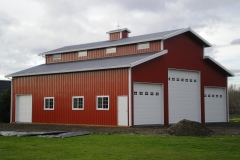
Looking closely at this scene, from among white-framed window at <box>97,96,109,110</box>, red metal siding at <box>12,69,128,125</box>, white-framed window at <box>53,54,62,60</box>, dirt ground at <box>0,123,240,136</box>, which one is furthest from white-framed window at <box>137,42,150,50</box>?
white-framed window at <box>53,54,62,60</box>

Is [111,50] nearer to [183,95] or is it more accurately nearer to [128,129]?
[183,95]

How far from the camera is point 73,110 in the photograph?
2997 cm

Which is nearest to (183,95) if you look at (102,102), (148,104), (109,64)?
(148,104)

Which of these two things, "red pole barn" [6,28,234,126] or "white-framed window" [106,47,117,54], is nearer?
"red pole barn" [6,28,234,126]

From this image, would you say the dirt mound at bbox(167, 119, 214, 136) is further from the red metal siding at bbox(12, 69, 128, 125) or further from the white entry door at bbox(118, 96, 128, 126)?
the red metal siding at bbox(12, 69, 128, 125)

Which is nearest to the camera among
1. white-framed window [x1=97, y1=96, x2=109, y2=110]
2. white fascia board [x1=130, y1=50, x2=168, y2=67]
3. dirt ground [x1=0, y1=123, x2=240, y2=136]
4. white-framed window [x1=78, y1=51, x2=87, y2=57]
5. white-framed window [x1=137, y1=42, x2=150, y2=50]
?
dirt ground [x1=0, y1=123, x2=240, y2=136]

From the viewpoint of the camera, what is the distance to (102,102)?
91.8 feet

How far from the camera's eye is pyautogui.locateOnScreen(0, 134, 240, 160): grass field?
12.6 m

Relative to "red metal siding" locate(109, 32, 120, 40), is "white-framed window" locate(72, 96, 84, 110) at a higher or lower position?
lower

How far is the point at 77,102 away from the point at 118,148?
15.6 meters

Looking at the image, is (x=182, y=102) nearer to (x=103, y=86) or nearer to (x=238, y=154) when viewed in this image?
(x=103, y=86)

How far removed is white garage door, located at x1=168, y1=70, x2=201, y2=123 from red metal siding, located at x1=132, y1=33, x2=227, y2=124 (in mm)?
494

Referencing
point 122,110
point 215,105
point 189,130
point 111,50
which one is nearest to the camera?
point 189,130

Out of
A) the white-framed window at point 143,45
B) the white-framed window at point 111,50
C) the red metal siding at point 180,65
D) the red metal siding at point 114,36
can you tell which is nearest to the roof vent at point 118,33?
the red metal siding at point 114,36
